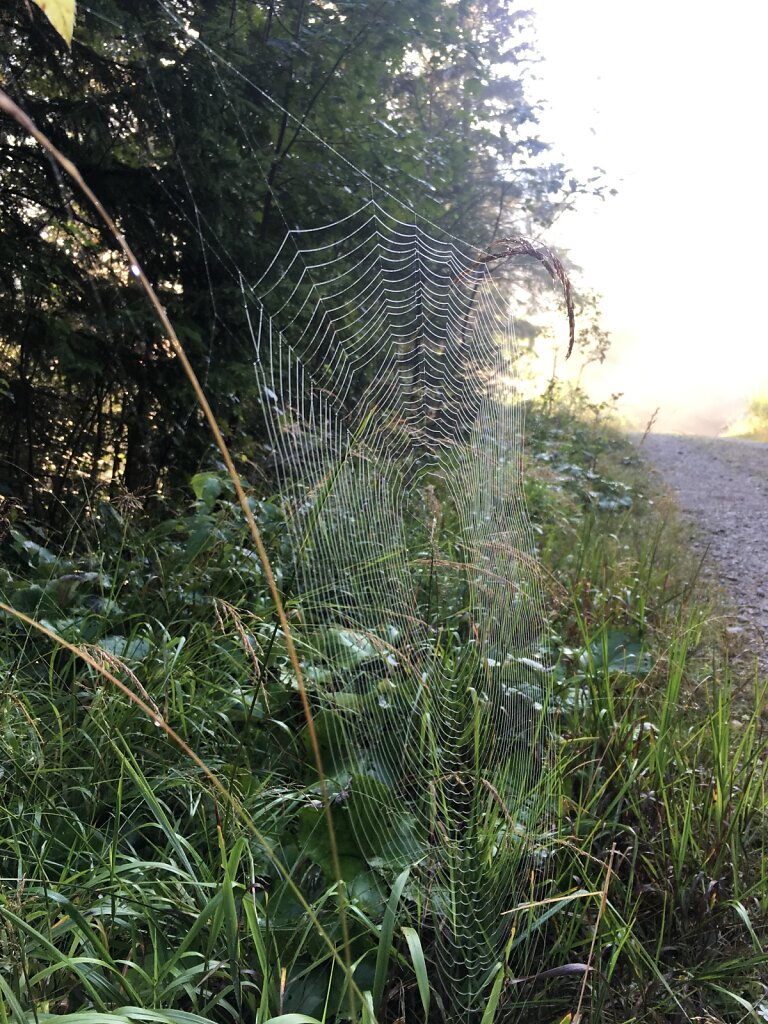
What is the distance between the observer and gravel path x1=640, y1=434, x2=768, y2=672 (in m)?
4.10

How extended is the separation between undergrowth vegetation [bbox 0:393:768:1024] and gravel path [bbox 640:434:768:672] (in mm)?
1550

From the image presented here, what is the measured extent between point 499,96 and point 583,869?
6.75 meters

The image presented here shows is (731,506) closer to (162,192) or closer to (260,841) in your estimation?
(162,192)

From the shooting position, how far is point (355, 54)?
3.00 m

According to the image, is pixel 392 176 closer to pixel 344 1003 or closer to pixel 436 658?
pixel 436 658

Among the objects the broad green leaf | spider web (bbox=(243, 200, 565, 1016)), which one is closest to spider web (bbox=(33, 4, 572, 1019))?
spider web (bbox=(243, 200, 565, 1016))

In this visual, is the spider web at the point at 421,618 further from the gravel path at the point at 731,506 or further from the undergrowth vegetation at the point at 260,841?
the gravel path at the point at 731,506

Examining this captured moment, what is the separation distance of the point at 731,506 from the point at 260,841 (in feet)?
21.4

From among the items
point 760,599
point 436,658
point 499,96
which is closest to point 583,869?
point 436,658

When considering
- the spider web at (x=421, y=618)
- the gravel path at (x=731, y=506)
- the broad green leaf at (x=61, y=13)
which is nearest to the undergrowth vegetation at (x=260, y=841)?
the spider web at (x=421, y=618)

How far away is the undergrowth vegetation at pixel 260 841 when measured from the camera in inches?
44.6

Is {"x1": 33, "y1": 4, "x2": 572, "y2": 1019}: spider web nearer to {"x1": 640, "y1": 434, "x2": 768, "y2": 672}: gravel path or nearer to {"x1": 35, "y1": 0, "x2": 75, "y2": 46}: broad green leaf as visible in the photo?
{"x1": 35, "y1": 0, "x2": 75, "y2": 46}: broad green leaf

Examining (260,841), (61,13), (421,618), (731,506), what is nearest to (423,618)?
(421,618)

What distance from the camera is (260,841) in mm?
956
